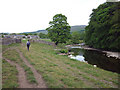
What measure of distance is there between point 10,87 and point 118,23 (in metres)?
27.2

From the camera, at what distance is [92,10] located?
48219 millimetres

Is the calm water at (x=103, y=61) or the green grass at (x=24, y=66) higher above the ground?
the green grass at (x=24, y=66)

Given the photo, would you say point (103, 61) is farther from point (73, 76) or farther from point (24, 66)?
point (24, 66)

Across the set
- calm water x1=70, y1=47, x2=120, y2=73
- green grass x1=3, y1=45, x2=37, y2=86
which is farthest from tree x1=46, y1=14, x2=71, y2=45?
green grass x1=3, y1=45, x2=37, y2=86

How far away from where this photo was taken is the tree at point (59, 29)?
124 feet

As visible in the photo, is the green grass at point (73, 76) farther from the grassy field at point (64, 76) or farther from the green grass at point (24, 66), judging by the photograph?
the green grass at point (24, 66)

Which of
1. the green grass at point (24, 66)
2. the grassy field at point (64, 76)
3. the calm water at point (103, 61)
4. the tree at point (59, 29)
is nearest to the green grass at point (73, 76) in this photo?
the grassy field at point (64, 76)

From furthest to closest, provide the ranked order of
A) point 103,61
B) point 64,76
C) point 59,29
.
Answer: point 59,29, point 103,61, point 64,76

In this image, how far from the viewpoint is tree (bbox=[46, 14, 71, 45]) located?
37653mm

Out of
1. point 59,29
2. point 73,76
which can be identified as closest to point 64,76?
point 73,76

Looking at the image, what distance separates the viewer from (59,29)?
3762 cm

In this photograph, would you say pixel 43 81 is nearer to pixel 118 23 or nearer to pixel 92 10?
pixel 118 23

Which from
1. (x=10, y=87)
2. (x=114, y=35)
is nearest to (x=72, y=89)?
(x=10, y=87)

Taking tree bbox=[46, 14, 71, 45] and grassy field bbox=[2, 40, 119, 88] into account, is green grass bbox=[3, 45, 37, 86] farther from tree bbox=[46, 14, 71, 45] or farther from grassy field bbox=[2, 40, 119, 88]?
tree bbox=[46, 14, 71, 45]
